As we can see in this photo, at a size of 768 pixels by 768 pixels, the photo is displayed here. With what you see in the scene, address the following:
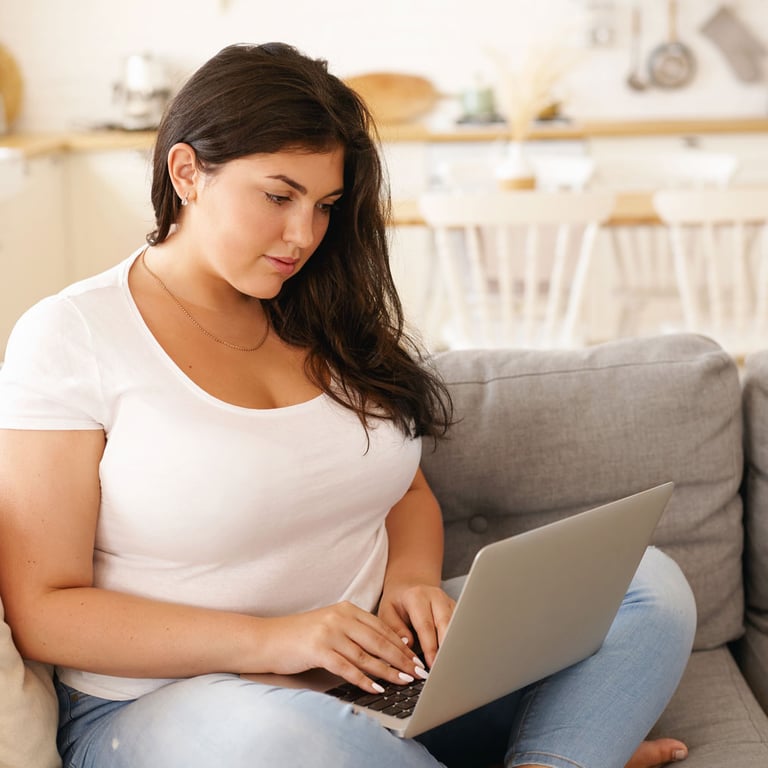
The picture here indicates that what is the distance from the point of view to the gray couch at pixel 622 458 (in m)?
1.51

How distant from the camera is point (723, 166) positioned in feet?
12.0

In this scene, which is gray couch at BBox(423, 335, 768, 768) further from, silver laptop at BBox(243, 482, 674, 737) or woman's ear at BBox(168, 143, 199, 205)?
woman's ear at BBox(168, 143, 199, 205)

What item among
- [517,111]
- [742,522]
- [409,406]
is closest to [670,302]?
[517,111]

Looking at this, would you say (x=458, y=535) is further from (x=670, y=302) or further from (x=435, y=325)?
(x=670, y=302)

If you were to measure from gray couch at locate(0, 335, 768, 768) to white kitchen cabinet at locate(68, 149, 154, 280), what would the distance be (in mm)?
3097

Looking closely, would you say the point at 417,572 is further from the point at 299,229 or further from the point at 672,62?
the point at 672,62

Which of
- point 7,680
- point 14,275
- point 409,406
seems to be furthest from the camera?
point 14,275

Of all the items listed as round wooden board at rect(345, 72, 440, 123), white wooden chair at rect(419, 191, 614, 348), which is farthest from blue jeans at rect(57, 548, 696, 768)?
round wooden board at rect(345, 72, 440, 123)

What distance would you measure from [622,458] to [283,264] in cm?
54

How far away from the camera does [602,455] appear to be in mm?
1516

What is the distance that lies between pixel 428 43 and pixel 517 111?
138cm

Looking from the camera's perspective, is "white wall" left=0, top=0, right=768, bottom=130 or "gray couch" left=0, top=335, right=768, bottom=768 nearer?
"gray couch" left=0, top=335, right=768, bottom=768

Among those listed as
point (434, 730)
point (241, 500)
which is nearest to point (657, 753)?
point (434, 730)

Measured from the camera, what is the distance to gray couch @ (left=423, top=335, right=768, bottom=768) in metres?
1.51
